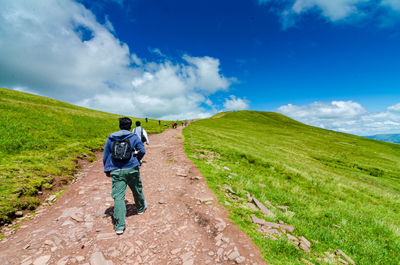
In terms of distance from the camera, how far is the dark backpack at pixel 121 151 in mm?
5544

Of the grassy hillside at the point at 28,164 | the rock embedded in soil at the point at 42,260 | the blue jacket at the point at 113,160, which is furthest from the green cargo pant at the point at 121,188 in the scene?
the grassy hillside at the point at 28,164

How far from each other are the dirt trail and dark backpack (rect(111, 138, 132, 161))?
2594 mm

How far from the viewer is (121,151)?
5.56 meters

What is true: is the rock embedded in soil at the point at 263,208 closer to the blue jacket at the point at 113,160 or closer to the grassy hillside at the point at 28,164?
the blue jacket at the point at 113,160

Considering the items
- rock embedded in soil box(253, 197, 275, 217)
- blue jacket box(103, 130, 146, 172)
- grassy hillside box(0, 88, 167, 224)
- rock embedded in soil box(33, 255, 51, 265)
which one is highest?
blue jacket box(103, 130, 146, 172)

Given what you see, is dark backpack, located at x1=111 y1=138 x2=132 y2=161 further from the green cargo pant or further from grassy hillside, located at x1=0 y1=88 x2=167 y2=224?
grassy hillside, located at x1=0 y1=88 x2=167 y2=224

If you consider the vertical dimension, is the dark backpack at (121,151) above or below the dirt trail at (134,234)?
above

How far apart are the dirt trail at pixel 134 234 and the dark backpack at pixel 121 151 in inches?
102

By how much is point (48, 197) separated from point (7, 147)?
27.3ft

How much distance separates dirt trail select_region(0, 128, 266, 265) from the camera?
4465 mm

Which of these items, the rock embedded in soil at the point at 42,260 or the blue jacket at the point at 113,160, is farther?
the blue jacket at the point at 113,160


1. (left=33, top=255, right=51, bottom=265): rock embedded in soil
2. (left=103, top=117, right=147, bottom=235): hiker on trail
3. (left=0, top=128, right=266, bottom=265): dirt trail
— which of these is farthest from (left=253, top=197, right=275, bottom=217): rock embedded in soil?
(left=33, top=255, right=51, bottom=265): rock embedded in soil

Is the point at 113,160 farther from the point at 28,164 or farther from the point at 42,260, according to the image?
the point at 28,164

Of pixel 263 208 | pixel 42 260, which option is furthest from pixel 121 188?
pixel 263 208
